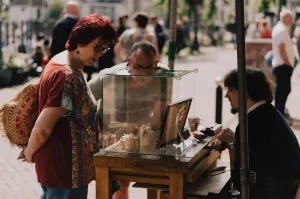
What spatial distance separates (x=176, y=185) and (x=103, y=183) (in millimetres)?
467

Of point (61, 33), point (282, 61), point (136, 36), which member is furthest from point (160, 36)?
point (61, 33)

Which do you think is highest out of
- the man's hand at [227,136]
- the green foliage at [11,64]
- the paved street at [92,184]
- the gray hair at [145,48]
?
the gray hair at [145,48]

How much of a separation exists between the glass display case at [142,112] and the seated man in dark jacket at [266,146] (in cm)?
38

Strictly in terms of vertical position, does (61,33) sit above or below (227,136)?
above

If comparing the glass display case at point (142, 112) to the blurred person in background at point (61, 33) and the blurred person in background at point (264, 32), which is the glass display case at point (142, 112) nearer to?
the blurred person in background at point (61, 33)

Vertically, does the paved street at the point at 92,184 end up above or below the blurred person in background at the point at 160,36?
below

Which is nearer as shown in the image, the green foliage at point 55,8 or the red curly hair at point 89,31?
the red curly hair at point 89,31

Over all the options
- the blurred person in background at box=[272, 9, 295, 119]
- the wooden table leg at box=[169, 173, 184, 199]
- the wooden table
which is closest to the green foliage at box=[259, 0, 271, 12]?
the blurred person in background at box=[272, 9, 295, 119]

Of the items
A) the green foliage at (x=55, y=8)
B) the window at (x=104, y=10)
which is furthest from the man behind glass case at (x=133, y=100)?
the window at (x=104, y=10)

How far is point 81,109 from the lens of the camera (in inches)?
153

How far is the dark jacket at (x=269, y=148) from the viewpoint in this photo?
421 cm

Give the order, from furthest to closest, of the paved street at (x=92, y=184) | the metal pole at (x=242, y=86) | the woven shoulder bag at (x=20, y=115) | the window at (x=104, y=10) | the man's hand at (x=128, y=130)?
the window at (x=104, y=10) < the paved street at (x=92, y=184) < the man's hand at (x=128, y=130) < the woven shoulder bag at (x=20, y=115) < the metal pole at (x=242, y=86)

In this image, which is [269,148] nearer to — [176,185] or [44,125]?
[176,185]

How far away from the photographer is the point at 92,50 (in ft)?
12.8
